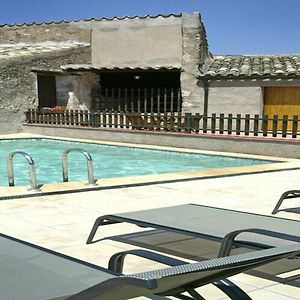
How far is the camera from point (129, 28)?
24062 mm

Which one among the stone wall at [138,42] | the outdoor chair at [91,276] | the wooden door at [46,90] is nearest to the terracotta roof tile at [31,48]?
the stone wall at [138,42]

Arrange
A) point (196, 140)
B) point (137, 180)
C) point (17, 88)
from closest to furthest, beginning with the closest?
point (137, 180) → point (196, 140) → point (17, 88)

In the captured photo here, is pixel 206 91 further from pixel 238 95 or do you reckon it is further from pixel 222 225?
pixel 222 225

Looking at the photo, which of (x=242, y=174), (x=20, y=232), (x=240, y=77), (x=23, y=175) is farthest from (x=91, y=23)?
(x=20, y=232)

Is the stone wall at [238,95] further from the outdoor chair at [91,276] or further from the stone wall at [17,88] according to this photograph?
the outdoor chair at [91,276]

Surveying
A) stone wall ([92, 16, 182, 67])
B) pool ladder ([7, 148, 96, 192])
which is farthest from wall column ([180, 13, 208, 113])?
pool ladder ([7, 148, 96, 192])

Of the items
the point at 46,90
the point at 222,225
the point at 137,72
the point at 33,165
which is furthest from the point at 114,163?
the point at 46,90

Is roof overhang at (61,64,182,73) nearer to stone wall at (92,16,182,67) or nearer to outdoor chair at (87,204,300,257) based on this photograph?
stone wall at (92,16,182,67)

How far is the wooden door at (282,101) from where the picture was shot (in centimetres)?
1866

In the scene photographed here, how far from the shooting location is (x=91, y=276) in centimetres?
254

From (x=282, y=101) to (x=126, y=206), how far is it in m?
13.4

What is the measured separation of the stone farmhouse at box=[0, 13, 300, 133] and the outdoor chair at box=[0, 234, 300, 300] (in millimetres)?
16815

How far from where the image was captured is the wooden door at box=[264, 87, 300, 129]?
18.7 m

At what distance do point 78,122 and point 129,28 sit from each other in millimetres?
6442
